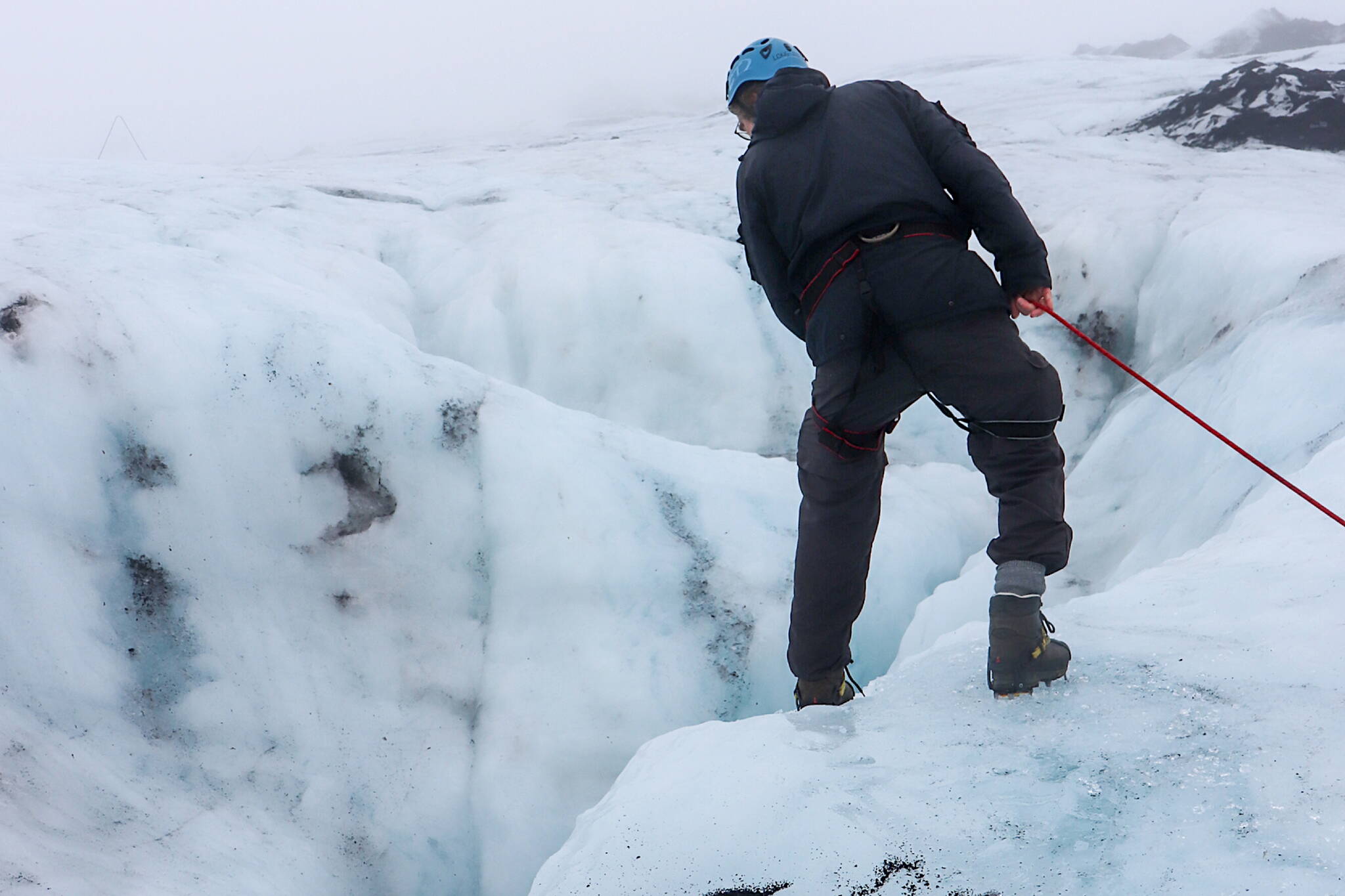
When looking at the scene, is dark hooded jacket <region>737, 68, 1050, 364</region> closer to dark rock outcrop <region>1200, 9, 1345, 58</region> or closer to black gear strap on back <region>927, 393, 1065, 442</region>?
black gear strap on back <region>927, 393, 1065, 442</region>

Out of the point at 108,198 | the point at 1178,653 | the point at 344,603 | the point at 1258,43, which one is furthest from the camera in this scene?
the point at 1258,43

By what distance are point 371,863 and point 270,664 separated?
22.3 inches

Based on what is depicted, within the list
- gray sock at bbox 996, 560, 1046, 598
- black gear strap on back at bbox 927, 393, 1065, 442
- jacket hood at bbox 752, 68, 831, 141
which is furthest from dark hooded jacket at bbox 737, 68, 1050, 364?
gray sock at bbox 996, 560, 1046, 598

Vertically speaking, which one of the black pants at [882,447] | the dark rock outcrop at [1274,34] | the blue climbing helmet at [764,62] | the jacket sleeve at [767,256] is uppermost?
the dark rock outcrop at [1274,34]

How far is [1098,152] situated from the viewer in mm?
5270

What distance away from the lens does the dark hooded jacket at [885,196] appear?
1466mm

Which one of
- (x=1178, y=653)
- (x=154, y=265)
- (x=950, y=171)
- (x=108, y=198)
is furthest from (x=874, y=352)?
(x=108, y=198)

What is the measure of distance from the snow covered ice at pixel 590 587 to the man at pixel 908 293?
0.27 metres

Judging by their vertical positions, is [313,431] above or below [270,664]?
above

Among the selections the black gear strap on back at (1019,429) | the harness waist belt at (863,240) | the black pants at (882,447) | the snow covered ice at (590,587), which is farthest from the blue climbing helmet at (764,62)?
the snow covered ice at (590,587)

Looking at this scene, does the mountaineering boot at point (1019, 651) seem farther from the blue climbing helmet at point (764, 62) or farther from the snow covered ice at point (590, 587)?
the blue climbing helmet at point (764, 62)

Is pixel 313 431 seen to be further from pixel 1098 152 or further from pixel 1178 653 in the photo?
pixel 1098 152

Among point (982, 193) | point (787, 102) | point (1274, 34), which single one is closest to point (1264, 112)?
point (982, 193)

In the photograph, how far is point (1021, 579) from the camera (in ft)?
4.75
